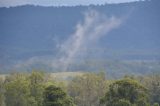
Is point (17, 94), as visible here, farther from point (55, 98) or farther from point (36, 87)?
point (55, 98)

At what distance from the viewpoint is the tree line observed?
290ft

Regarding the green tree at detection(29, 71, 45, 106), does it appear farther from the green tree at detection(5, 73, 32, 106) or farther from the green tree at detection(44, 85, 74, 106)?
the green tree at detection(44, 85, 74, 106)

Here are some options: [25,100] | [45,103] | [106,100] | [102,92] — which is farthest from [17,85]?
[102,92]

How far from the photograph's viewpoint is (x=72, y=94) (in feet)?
514

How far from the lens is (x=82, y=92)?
490 ft

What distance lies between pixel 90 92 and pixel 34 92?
3361 centimetres

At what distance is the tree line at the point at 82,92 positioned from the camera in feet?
290

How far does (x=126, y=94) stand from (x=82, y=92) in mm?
61575

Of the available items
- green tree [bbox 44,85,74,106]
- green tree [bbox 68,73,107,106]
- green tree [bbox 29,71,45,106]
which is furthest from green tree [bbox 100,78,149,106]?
green tree [bbox 68,73,107,106]

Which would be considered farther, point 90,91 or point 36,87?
point 90,91

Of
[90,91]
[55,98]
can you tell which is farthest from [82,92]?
[55,98]

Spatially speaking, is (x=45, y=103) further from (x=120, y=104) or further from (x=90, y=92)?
(x=90, y=92)

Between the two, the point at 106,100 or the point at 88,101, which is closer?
the point at 106,100

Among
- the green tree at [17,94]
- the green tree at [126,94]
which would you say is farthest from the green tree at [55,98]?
the green tree at [17,94]
